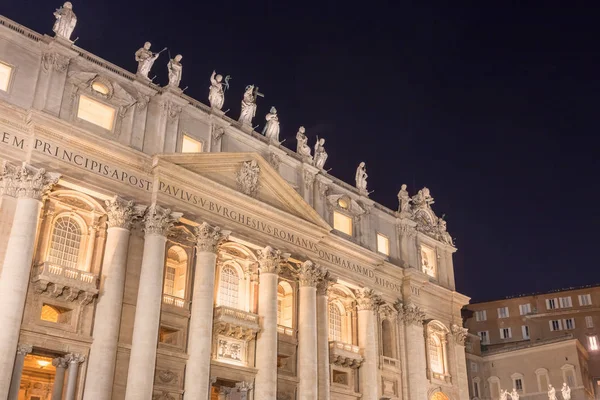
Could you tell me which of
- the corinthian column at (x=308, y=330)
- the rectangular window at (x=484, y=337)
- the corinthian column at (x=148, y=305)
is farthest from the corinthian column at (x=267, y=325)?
the rectangular window at (x=484, y=337)

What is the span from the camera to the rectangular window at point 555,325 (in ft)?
240

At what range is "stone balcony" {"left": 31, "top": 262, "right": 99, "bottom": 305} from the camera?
2916cm

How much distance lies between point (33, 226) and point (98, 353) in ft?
19.9

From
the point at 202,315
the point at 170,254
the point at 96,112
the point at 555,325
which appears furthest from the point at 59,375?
the point at 555,325

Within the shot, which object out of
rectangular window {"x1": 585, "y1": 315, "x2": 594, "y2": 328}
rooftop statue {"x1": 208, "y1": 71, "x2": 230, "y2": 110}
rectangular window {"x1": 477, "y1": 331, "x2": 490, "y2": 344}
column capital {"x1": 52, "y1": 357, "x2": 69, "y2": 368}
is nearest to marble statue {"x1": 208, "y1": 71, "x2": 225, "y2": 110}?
rooftop statue {"x1": 208, "y1": 71, "x2": 230, "y2": 110}

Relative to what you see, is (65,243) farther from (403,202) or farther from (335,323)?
(403,202)

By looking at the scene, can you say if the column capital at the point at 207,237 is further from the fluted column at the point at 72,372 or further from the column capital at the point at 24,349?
the column capital at the point at 24,349

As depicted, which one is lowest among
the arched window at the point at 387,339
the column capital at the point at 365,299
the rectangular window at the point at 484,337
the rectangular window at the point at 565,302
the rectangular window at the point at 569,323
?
the arched window at the point at 387,339

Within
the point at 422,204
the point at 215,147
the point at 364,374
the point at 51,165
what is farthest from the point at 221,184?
the point at 422,204

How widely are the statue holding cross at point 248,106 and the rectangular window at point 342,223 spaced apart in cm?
849

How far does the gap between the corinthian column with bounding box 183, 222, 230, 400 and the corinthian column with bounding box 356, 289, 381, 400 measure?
1184 cm

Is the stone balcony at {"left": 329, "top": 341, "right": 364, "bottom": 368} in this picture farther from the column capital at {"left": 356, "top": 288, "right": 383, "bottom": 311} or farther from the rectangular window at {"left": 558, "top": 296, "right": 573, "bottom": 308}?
the rectangular window at {"left": 558, "top": 296, "right": 573, "bottom": 308}

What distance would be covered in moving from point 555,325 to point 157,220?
53904mm

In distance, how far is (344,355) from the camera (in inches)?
1606
